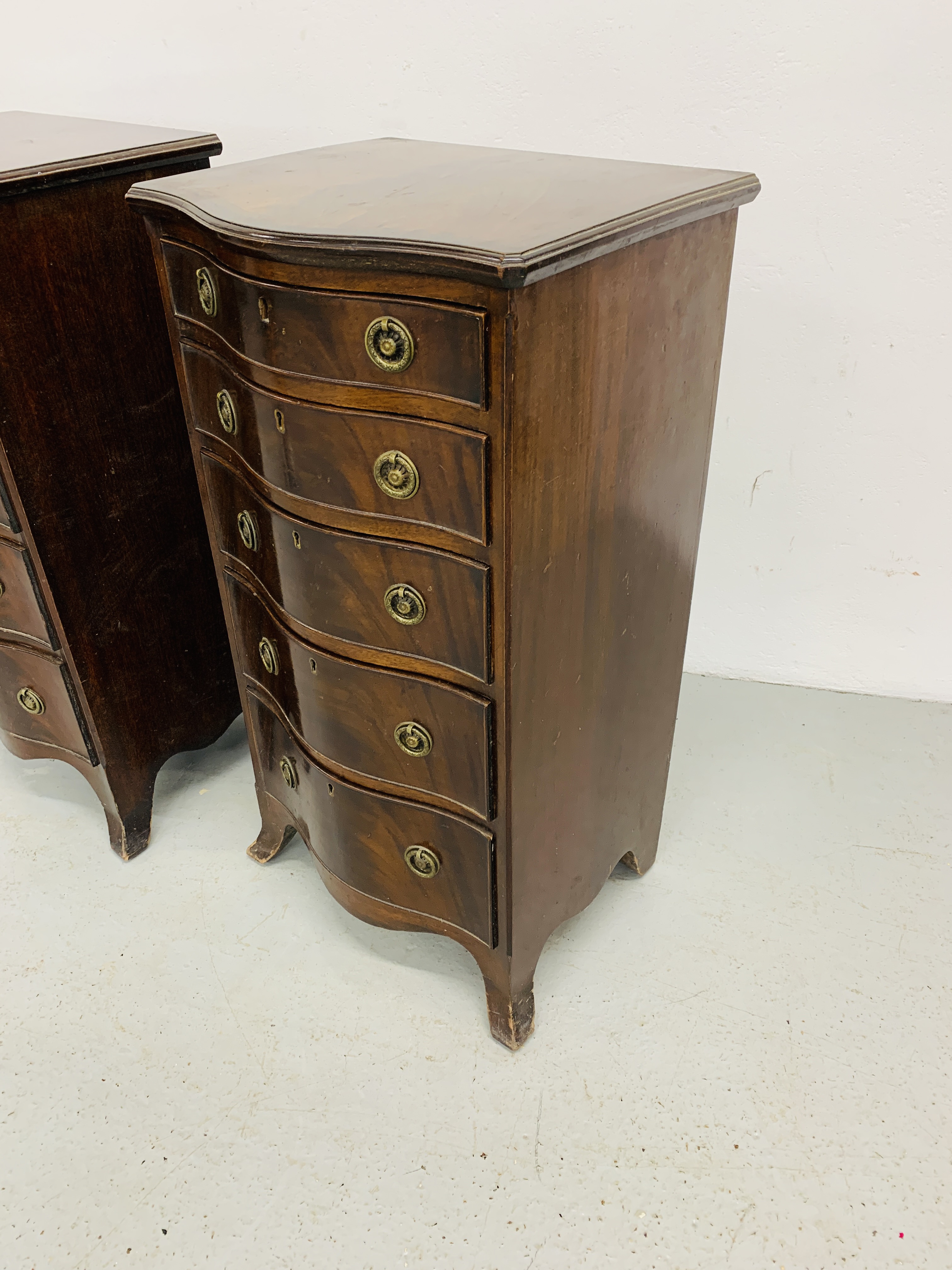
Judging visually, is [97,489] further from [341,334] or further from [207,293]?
[341,334]

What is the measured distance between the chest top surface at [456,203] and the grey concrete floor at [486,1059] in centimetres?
124

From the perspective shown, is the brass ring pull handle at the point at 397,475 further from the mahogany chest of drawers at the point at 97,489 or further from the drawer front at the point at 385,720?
the mahogany chest of drawers at the point at 97,489

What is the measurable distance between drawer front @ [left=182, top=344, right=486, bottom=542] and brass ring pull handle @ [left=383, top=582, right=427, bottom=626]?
101 mm

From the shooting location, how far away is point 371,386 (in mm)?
1093

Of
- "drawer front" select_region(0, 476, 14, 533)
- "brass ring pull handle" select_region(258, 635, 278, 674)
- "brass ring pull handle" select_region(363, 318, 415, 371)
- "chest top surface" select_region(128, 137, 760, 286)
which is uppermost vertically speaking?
"chest top surface" select_region(128, 137, 760, 286)

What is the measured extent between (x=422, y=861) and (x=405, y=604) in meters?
0.47

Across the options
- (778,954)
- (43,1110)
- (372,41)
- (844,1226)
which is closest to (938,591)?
(778,954)

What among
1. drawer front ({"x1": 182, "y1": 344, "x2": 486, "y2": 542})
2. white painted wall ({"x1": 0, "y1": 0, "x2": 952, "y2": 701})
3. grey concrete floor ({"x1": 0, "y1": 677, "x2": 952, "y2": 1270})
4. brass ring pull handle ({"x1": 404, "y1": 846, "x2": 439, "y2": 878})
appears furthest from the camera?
white painted wall ({"x1": 0, "y1": 0, "x2": 952, "y2": 701})

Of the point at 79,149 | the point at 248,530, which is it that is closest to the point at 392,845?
the point at 248,530

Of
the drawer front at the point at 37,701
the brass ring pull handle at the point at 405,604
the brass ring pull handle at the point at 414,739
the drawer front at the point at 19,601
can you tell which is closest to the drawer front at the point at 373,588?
the brass ring pull handle at the point at 405,604

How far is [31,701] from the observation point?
72.8 inches

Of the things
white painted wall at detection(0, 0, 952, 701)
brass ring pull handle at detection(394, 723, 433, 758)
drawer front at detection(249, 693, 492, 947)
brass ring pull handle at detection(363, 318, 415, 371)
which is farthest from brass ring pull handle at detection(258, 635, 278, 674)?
white painted wall at detection(0, 0, 952, 701)

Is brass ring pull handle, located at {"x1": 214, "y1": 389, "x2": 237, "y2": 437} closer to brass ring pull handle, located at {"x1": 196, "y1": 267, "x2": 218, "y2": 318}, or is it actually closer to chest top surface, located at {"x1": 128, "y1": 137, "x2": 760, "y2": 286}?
brass ring pull handle, located at {"x1": 196, "y1": 267, "x2": 218, "y2": 318}

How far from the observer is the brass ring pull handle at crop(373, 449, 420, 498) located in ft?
3.67
